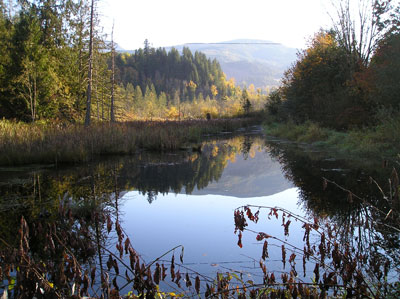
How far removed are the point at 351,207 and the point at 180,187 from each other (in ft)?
10.4

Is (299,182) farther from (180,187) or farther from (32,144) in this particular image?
(32,144)

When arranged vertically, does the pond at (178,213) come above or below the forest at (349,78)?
below

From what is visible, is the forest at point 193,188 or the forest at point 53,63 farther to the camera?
the forest at point 53,63

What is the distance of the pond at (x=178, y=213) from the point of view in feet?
7.42

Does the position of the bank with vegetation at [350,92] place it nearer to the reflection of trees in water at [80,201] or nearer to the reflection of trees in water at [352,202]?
the reflection of trees in water at [352,202]

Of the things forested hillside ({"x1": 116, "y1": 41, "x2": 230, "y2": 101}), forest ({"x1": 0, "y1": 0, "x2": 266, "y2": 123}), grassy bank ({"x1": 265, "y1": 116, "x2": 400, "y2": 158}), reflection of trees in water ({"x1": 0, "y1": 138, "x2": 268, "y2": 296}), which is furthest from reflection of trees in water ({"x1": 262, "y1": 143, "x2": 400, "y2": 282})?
forested hillside ({"x1": 116, "y1": 41, "x2": 230, "y2": 101})

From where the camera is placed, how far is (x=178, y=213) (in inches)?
183

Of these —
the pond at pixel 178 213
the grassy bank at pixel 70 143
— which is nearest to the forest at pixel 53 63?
the grassy bank at pixel 70 143

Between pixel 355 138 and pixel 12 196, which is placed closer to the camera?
pixel 12 196

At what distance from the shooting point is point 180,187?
645cm

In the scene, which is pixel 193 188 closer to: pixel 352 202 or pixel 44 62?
pixel 352 202

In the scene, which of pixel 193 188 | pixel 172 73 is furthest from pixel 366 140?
pixel 172 73

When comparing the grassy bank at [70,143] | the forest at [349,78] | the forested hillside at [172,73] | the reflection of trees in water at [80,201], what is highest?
the forested hillside at [172,73]

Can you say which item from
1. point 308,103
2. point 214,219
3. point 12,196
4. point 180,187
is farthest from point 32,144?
point 308,103
